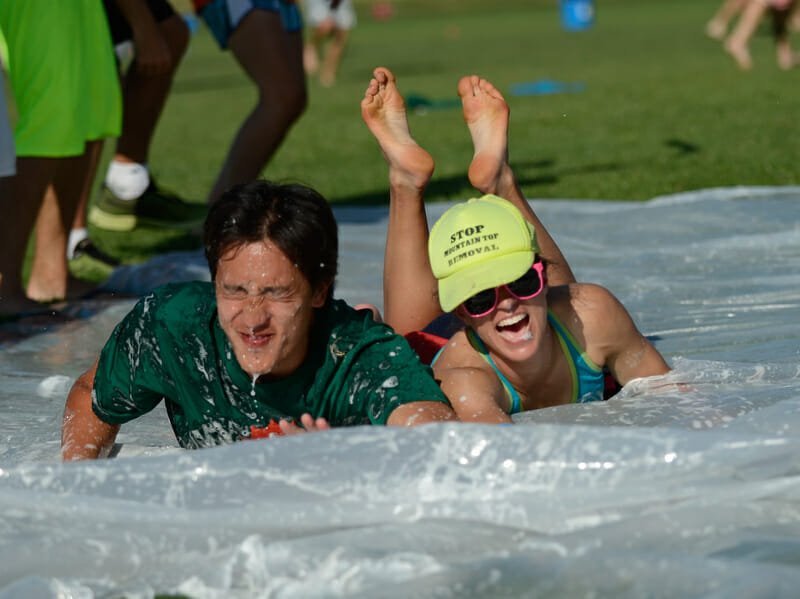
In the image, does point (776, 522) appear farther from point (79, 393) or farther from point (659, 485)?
point (79, 393)

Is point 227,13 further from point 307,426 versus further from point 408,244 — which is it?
point 307,426

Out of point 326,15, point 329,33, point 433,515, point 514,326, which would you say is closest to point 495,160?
point 514,326

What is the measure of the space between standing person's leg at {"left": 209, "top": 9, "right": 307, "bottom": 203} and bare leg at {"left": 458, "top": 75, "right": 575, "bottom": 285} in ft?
5.96

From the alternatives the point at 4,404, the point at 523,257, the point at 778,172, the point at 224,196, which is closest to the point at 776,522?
the point at 523,257

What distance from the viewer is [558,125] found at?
358 inches

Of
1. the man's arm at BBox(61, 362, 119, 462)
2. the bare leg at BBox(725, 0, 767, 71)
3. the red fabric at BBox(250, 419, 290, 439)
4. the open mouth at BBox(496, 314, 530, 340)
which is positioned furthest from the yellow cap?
the bare leg at BBox(725, 0, 767, 71)

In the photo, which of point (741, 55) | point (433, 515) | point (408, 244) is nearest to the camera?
point (433, 515)

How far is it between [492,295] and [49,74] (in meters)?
2.12

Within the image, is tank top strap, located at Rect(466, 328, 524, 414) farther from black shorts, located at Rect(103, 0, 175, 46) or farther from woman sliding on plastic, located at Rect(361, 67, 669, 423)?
black shorts, located at Rect(103, 0, 175, 46)

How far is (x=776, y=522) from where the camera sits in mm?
2049

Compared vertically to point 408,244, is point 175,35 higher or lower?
higher

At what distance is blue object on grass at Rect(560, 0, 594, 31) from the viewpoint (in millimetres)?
24688

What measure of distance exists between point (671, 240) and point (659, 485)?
110 inches

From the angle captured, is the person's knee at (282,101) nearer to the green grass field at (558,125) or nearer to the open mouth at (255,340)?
the green grass field at (558,125)
